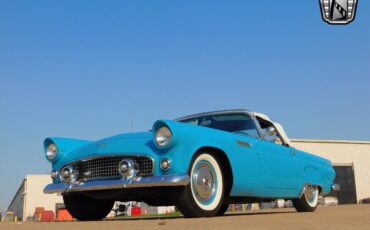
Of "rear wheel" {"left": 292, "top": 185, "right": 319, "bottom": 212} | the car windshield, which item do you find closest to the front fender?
the car windshield

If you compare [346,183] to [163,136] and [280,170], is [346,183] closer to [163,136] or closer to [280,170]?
[280,170]

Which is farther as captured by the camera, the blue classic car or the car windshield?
the car windshield

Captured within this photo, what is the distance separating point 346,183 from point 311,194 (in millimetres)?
34871

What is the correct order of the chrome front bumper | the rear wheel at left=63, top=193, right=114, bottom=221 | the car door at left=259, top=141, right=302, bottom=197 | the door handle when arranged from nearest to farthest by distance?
the chrome front bumper, the door handle, the rear wheel at left=63, top=193, right=114, bottom=221, the car door at left=259, top=141, right=302, bottom=197

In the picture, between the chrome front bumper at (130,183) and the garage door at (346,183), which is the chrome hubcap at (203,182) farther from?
the garage door at (346,183)

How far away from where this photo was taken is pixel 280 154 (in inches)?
258

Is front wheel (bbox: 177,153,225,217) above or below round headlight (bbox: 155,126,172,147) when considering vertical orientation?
below

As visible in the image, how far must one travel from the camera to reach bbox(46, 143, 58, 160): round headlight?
18.9 feet

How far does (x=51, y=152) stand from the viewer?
229 inches

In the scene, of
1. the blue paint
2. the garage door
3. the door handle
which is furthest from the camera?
the garage door

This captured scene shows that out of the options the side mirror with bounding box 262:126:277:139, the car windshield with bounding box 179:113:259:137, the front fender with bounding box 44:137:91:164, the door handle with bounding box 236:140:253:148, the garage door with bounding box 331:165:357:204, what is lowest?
the garage door with bounding box 331:165:357:204

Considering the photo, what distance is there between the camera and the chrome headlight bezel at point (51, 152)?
18.9 ft

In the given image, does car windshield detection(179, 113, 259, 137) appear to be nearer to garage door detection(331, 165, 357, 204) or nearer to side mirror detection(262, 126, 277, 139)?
side mirror detection(262, 126, 277, 139)

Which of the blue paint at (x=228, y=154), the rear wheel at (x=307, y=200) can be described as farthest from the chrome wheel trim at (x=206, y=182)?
the rear wheel at (x=307, y=200)
